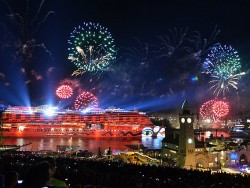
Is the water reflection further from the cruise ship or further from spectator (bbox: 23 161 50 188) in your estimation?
spectator (bbox: 23 161 50 188)

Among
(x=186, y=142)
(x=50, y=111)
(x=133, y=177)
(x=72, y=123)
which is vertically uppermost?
(x=50, y=111)

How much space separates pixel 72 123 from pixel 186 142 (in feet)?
129

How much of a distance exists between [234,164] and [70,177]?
26829 millimetres

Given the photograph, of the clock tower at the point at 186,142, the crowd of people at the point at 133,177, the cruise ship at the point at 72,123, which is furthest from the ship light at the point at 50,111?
the crowd of people at the point at 133,177

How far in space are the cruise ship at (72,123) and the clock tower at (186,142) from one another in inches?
1321

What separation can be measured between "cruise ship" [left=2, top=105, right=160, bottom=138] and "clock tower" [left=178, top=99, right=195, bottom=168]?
33546 mm

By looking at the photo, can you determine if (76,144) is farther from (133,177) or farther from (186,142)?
(133,177)

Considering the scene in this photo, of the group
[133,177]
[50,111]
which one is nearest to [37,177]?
[133,177]

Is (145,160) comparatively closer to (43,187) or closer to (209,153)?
(209,153)

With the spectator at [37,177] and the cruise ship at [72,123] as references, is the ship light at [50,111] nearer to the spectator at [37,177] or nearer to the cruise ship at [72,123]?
the cruise ship at [72,123]

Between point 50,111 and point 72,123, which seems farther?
point 50,111

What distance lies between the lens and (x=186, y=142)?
38594 millimetres

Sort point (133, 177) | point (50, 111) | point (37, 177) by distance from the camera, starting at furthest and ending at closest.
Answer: point (50, 111) < point (133, 177) < point (37, 177)

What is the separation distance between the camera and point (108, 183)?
54.2 ft
